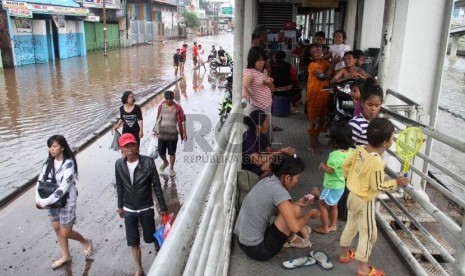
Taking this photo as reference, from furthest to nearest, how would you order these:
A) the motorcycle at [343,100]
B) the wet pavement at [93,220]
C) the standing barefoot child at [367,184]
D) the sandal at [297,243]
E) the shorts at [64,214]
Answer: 1. the motorcycle at [343,100]
2. the wet pavement at [93,220]
3. the shorts at [64,214]
4. the sandal at [297,243]
5. the standing barefoot child at [367,184]

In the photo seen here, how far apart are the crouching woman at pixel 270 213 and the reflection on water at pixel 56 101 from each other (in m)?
5.38

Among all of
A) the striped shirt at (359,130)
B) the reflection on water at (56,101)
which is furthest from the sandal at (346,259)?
the reflection on water at (56,101)

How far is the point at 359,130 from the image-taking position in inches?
148

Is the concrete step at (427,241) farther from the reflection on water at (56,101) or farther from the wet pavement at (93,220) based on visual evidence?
the reflection on water at (56,101)

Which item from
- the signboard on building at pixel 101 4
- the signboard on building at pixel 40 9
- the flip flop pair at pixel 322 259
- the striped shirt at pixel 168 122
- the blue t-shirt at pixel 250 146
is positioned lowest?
the flip flop pair at pixel 322 259

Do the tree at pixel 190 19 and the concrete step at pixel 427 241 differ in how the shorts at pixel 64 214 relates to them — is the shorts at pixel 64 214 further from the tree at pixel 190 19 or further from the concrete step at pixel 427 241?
the tree at pixel 190 19

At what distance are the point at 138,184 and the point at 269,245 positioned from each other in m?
1.73

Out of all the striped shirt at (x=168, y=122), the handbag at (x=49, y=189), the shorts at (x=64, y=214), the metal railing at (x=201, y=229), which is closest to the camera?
the metal railing at (x=201, y=229)

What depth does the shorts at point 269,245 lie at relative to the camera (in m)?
3.17

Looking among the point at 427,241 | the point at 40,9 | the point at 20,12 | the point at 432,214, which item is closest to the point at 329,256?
the point at 432,214

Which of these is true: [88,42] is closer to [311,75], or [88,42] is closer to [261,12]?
[261,12]

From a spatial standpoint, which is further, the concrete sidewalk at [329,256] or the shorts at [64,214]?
the shorts at [64,214]

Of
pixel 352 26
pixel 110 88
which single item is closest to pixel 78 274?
pixel 352 26

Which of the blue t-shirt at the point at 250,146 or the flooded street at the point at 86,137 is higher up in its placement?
the blue t-shirt at the point at 250,146
